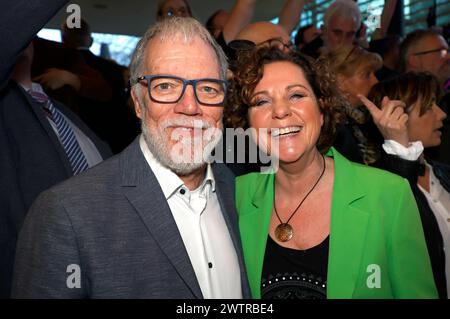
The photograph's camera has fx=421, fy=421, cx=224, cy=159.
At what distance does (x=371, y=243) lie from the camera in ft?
5.64

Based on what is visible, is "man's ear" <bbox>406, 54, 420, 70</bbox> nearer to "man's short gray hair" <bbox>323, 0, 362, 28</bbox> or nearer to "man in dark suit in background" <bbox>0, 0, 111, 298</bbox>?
"man's short gray hair" <bbox>323, 0, 362, 28</bbox>

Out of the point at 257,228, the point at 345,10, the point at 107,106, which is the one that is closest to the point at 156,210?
the point at 257,228

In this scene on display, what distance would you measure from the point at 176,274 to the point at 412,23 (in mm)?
6425

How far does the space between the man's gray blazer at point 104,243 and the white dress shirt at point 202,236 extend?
0.11m

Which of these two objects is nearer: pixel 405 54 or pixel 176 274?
pixel 176 274

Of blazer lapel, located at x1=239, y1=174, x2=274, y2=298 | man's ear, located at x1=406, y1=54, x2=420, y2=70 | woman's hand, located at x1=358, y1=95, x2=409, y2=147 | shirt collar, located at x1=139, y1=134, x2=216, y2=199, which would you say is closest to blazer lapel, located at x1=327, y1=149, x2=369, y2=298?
blazer lapel, located at x1=239, y1=174, x2=274, y2=298

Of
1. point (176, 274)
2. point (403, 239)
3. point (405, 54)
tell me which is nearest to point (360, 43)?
point (405, 54)

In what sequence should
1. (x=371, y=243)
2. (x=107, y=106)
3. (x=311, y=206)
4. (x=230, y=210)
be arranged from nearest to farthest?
1. (x=371, y=243)
2. (x=230, y=210)
3. (x=311, y=206)
4. (x=107, y=106)

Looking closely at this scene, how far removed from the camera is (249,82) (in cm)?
204

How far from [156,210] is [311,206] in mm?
824

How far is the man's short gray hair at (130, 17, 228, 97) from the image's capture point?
5.46ft

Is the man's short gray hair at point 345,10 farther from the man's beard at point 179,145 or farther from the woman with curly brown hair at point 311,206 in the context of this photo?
the man's beard at point 179,145

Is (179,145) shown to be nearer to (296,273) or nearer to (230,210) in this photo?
(230,210)

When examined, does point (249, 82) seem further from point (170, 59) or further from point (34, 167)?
point (34, 167)
